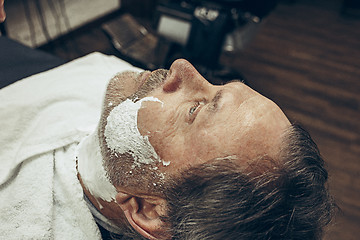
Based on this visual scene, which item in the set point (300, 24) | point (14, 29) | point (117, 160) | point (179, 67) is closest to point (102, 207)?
point (117, 160)

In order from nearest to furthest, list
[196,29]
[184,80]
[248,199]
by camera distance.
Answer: [248,199], [184,80], [196,29]

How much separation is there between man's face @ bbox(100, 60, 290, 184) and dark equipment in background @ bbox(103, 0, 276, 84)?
89cm

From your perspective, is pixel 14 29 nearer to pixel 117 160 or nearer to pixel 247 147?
pixel 117 160

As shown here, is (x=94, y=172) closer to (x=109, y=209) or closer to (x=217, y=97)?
(x=109, y=209)

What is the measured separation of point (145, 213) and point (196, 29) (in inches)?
52.8

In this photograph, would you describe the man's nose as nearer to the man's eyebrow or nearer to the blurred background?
the man's eyebrow

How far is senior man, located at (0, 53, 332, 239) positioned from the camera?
27.5 inches

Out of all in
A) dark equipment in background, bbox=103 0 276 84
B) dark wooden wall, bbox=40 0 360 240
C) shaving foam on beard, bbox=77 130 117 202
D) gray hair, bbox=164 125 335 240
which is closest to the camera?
gray hair, bbox=164 125 335 240

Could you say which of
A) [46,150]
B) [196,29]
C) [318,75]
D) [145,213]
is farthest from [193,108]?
[318,75]

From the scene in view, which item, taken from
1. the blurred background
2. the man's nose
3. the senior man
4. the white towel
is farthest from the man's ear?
the blurred background

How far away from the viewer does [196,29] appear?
185 cm

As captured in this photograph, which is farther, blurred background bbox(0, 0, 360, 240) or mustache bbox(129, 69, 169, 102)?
blurred background bbox(0, 0, 360, 240)

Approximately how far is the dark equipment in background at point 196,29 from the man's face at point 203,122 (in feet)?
2.93

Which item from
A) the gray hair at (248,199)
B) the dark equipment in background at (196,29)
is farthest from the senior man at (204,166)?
the dark equipment in background at (196,29)
